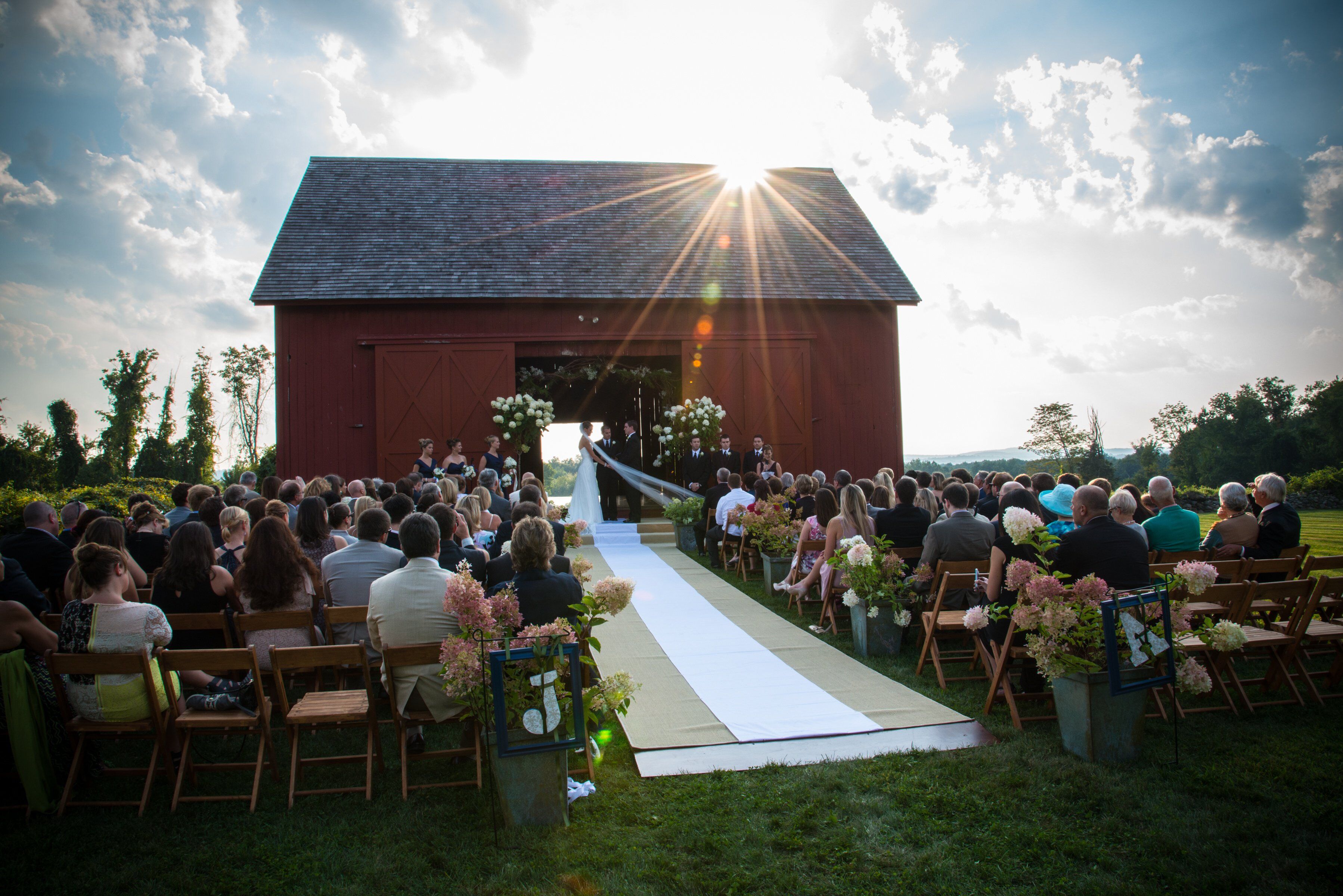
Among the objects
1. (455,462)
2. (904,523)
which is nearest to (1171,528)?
(904,523)

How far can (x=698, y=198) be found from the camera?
19297 millimetres

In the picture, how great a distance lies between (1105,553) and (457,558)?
4.00 m

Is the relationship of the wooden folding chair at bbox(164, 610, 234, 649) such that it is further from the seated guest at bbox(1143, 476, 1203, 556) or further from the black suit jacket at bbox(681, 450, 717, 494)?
the black suit jacket at bbox(681, 450, 717, 494)

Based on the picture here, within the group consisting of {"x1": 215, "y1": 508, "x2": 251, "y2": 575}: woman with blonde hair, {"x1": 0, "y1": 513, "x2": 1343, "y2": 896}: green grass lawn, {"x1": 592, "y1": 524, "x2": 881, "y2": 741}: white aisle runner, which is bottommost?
{"x1": 0, "y1": 513, "x2": 1343, "y2": 896}: green grass lawn

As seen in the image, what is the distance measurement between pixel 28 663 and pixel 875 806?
4.40m

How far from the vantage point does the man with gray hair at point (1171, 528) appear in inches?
249

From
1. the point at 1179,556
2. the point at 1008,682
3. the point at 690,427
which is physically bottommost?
the point at 1008,682

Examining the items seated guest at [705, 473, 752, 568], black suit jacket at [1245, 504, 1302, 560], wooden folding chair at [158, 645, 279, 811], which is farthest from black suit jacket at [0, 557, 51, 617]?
black suit jacket at [1245, 504, 1302, 560]

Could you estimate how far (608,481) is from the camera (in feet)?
49.2

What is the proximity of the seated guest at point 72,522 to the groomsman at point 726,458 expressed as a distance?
10.2 meters

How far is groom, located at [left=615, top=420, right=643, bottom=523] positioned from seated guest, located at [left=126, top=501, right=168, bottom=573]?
345 inches

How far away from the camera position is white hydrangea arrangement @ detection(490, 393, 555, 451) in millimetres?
14523

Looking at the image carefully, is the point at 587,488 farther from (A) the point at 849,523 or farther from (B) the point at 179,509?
(A) the point at 849,523

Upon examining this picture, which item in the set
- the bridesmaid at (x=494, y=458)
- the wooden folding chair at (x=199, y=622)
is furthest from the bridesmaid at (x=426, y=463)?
the wooden folding chair at (x=199, y=622)
